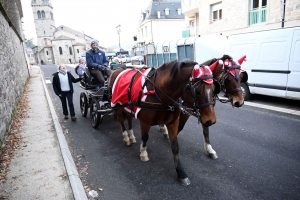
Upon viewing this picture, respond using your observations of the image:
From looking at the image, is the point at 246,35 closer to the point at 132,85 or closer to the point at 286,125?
the point at 286,125

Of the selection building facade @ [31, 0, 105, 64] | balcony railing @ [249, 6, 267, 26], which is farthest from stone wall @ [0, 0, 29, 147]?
building facade @ [31, 0, 105, 64]

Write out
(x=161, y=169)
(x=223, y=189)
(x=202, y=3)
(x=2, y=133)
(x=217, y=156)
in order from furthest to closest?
(x=202, y=3) < (x=2, y=133) < (x=217, y=156) < (x=161, y=169) < (x=223, y=189)

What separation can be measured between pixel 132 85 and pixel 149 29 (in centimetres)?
4071

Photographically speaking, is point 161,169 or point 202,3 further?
point 202,3

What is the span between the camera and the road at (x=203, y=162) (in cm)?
295

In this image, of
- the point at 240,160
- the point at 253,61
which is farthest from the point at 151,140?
the point at 253,61

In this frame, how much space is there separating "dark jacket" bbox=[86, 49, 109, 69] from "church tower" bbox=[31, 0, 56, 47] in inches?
3021

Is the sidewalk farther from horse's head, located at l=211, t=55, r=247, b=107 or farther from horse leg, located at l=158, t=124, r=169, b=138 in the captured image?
horse's head, located at l=211, t=55, r=247, b=107

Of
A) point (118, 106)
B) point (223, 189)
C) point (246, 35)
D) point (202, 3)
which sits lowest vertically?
point (223, 189)

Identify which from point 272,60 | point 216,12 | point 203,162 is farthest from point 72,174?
point 216,12

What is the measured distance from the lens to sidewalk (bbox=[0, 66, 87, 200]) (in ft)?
9.69

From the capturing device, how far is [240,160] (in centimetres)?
367

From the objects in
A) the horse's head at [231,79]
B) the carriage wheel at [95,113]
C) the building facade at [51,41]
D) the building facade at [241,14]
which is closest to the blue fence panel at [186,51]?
the building facade at [241,14]

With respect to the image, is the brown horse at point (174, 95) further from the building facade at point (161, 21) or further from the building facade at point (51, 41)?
the building facade at point (51, 41)
